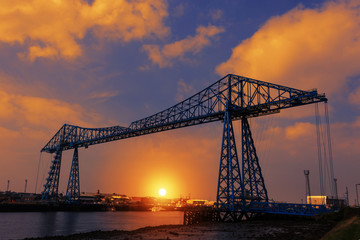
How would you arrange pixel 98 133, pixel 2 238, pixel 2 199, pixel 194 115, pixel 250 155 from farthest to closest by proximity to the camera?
pixel 2 199
pixel 98 133
pixel 194 115
pixel 250 155
pixel 2 238

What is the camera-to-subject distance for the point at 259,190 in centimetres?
5522

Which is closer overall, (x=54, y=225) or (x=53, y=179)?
(x=54, y=225)

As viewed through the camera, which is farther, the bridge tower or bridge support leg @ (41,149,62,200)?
bridge support leg @ (41,149,62,200)

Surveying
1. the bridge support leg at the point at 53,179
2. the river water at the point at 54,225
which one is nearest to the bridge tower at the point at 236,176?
the river water at the point at 54,225

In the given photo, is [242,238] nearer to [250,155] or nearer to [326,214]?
[326,214]

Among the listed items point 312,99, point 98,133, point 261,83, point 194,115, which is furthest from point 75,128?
point 312,99

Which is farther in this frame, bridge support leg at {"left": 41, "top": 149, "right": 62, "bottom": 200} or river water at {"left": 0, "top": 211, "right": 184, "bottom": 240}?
bridge support leg at {"left": 41, "top": 149, "right": 62, "bottom": 200}

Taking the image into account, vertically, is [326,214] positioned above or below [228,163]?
below

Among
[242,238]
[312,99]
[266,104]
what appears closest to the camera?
[242,238]

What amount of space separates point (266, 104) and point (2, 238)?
4631 cm

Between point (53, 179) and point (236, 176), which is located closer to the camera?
point (236, 176)

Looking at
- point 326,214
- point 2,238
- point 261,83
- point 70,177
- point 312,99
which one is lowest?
point 2,238

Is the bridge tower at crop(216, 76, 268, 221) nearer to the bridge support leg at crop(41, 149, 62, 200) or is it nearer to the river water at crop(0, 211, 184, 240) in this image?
the river water at crop(0, 211, 184, 240)

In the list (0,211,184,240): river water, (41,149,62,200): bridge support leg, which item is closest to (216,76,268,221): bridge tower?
(0,211,184,240): river water
